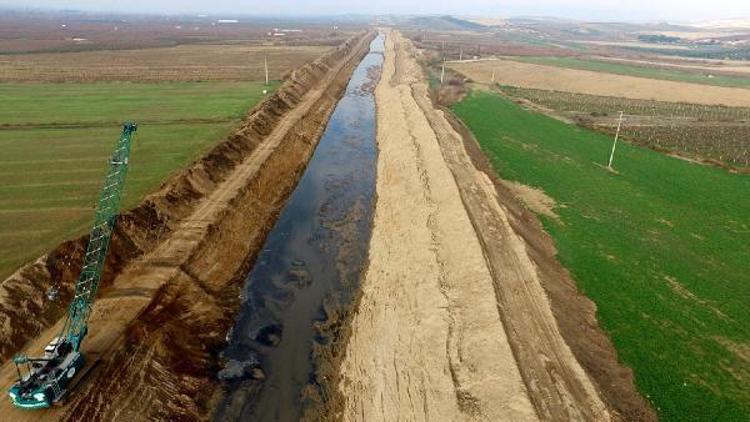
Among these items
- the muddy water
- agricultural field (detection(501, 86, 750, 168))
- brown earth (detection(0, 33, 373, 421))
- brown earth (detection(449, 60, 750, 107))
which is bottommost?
the muddy water

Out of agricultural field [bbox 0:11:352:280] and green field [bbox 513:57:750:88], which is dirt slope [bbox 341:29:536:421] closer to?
agricultural field [bbox 0:11:352:280]

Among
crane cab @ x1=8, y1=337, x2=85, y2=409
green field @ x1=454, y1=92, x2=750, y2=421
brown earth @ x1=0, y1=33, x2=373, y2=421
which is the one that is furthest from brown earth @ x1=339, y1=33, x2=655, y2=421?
crane cab @ x1=8, y1=337, x2=85, y2=409

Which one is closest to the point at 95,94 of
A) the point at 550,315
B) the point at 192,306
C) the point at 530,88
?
the point at 192,306

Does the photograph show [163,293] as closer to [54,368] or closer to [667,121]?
[54,368]

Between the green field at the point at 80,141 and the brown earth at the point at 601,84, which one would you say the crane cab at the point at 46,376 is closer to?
the green field at the point at 80,141

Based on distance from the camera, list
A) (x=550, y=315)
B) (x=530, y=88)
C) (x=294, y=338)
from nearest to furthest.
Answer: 1. (x=550, y=315)
2. (x=294, y=338)
3. (x=530, y=88)

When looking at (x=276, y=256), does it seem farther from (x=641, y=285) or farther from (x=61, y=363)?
(x=641, y=285)

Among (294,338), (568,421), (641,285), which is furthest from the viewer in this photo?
(641,285)
